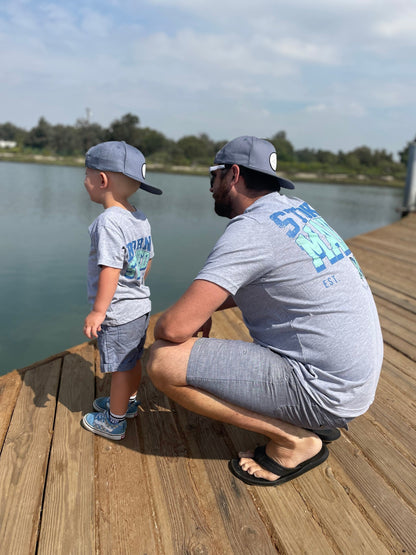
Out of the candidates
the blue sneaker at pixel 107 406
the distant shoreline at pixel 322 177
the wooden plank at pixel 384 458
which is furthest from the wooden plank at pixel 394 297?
the distant shoreline at pixel 322 177

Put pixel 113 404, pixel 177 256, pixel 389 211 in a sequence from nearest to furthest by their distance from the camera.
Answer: pixel 113 404 → pixel 177 256 → pixel 389 211

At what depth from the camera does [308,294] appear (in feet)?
4.45

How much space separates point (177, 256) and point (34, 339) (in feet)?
13.5

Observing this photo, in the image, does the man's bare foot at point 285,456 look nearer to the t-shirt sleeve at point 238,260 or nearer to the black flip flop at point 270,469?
the black flip flop at point 270,469

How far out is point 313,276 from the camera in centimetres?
135

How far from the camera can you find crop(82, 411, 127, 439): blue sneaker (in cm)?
171

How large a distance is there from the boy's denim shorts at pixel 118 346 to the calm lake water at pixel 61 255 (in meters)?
2.33

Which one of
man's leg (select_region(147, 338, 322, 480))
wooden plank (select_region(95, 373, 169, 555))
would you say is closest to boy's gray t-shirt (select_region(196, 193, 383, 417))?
man's leg (select_region(147, 338, 322, 480))

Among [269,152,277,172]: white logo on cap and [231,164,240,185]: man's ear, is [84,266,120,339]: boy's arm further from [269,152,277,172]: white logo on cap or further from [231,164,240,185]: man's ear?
[269,152,277,172]: white logo on cap

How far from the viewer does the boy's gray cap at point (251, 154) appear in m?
1.55

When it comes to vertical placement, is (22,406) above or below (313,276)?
below

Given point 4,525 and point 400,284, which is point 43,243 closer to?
point 400,284

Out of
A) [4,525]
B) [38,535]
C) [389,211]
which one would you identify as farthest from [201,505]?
[389,211]

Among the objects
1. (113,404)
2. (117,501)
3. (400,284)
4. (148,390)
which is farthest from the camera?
(400,284)
